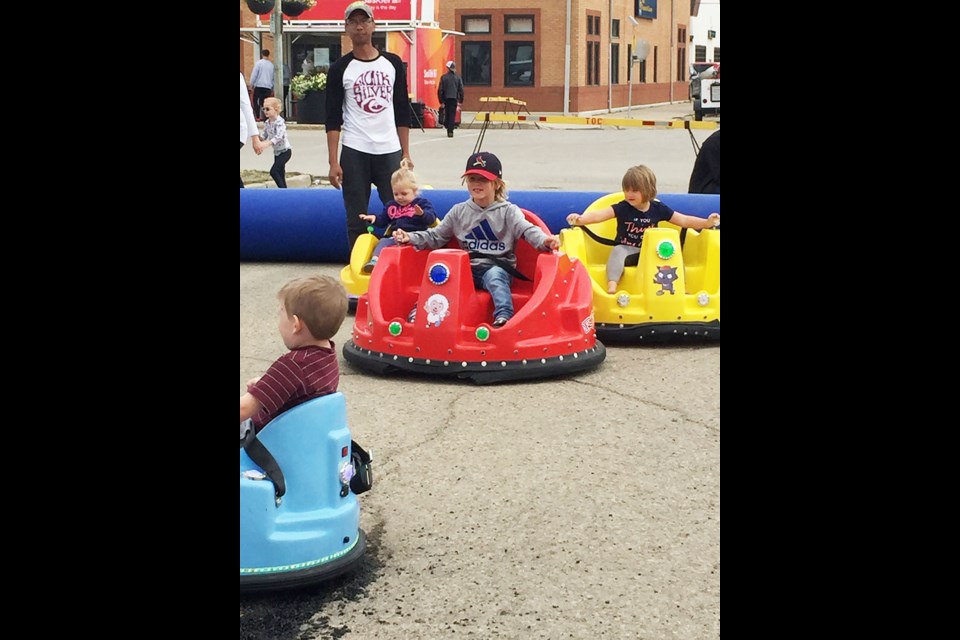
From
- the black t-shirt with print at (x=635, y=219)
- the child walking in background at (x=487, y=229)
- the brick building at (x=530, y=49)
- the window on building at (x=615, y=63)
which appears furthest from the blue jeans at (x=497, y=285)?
the window on building at (x=615, y=63)

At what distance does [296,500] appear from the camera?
11.1ft

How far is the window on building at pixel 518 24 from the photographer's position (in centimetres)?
4012

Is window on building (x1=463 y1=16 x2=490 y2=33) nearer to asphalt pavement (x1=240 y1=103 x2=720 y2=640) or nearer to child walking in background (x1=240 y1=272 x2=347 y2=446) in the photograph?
asphalt pavement (x1=240 y1=103 x2=720 y2=640)

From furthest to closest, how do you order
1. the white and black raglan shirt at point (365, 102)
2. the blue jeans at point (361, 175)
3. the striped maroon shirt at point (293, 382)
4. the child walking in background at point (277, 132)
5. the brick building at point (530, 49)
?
the brick building at point (530, 49)
the child walking in background at point (277, 132)
the blue jeans at point (361, 175)
the white and black raglan shirt at point (365, 102)
the striped maroon shirt at point (293, 382)

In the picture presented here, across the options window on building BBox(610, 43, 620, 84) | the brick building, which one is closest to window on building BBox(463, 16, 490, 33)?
the brick building

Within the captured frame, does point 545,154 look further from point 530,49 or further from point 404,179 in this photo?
point 530,49

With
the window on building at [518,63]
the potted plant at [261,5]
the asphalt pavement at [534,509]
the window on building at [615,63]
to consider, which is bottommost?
the asphalt pavement at [534,509]

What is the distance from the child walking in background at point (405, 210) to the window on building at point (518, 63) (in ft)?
110

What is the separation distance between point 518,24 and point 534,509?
124ft

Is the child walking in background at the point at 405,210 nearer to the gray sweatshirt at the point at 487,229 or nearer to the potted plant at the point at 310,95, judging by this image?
the gray sweatshirt at the point at 487,229
